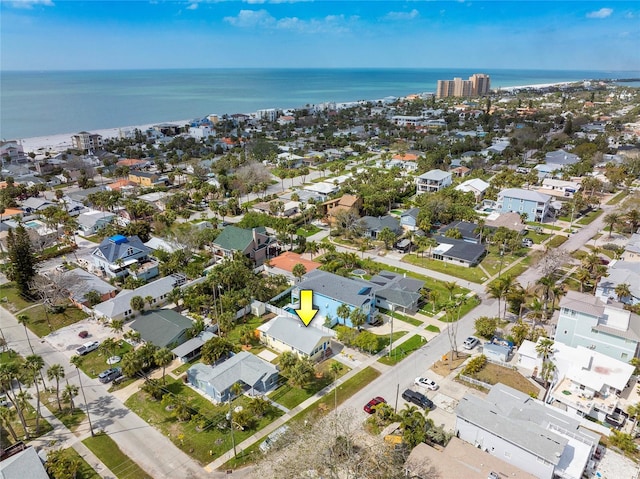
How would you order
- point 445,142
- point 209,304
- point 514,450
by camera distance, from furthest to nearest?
1. point 445,142
2. point 209,304
3. point 514,450

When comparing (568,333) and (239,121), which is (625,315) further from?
(239,121)

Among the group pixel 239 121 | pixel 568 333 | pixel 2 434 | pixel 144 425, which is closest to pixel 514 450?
pixel 568 333

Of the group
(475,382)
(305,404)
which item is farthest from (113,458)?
(475,382)

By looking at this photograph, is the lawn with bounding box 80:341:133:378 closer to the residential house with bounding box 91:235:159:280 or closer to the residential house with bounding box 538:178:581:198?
the residential house with bounding box 91:235:159:280

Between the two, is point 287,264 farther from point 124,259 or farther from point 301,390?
point 301,390

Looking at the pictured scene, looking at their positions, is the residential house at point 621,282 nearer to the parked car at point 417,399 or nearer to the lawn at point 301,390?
the parked car at point 417,399

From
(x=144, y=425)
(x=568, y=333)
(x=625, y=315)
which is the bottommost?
(x=144, y=425)

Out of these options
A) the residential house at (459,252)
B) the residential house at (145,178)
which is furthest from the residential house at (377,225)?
the residential house at (145,178)
